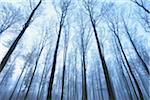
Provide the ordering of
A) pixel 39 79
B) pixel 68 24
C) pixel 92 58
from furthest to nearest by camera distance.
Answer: pixel 39 79 < pixel 92 58 < pixel 68 24

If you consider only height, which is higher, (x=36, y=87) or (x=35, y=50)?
(x=35, y=50)

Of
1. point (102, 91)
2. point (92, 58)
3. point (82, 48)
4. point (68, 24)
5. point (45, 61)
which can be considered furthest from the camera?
point (102, 91)

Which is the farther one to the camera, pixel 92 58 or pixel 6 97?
pixel 6 97

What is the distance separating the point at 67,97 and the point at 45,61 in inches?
298

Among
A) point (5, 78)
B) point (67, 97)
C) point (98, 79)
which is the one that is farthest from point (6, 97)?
point (98, 79)

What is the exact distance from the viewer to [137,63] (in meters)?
19.5

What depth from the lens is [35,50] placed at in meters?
18.8

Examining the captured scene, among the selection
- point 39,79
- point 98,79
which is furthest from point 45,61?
point 98,79

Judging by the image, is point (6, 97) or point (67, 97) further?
point (6, 97)

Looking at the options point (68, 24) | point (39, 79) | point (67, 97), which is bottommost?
point (67, 97)

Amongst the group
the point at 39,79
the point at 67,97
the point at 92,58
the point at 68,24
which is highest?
the point at 68,24

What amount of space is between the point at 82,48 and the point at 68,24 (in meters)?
2.40

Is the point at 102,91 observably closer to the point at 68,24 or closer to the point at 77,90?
the point at 77,90

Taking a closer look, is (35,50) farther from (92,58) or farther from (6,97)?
(6,97)
